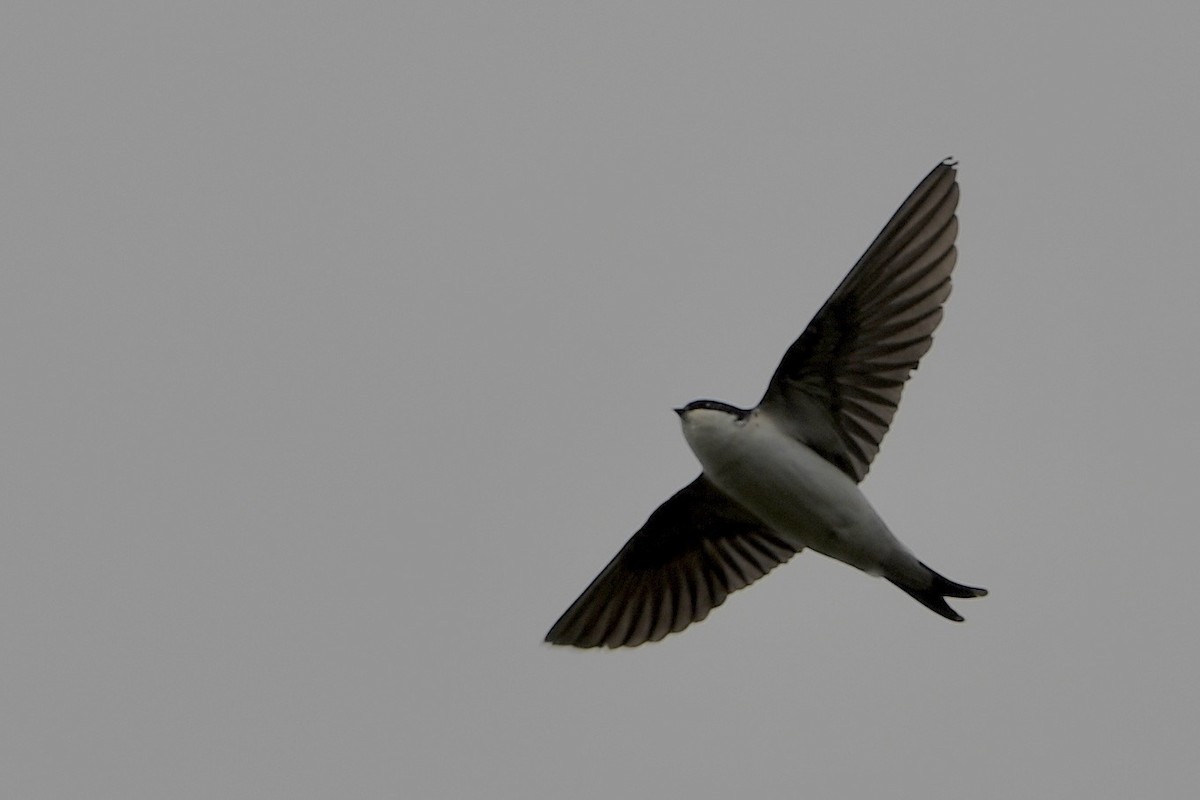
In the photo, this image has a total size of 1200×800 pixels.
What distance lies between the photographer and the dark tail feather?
893 cm

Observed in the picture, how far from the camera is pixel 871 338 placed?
29.2 ft

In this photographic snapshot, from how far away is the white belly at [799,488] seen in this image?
29.0 feet

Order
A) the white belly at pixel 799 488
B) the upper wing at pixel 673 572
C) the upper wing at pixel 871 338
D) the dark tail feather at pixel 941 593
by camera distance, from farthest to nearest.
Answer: the upper wing at pixel 673 572, the dark tail feather at pixel 941 593, the white belly at pixel 799 488, the upper wing at pixel 871 338

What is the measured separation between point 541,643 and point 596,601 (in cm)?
35

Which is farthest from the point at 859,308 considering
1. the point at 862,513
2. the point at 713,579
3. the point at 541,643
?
Answer: the point at 541,643

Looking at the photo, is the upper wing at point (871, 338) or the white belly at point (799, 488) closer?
the upper wing at point (871, 338)

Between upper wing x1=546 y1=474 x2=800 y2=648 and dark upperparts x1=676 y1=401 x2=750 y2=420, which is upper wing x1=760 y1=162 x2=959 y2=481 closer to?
dark upperparts x1=676 y1=401 x2=750 y2=420

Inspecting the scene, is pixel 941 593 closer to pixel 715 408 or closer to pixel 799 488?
pixel 799 488

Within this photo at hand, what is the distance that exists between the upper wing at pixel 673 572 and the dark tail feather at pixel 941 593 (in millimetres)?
841

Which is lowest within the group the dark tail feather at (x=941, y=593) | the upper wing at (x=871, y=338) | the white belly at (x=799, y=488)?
the dark tail feather at (x=941, y=593)

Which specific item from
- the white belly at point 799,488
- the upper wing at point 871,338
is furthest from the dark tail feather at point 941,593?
the upper wing at point 871,338

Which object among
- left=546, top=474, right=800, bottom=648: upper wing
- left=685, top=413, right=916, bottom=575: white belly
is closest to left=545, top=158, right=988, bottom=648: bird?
left=685, top=413, right=916, bottom=575: white belly

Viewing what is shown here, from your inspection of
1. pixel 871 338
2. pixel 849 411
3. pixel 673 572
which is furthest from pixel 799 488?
pixel 673 572

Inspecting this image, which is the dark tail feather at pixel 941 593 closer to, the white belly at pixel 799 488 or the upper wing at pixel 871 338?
the white belly at pixel 799 488
